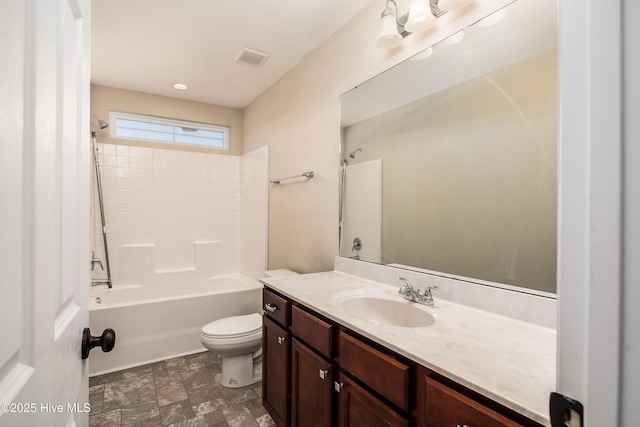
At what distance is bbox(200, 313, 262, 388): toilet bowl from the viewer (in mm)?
2182

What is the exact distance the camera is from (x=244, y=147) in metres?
3.88

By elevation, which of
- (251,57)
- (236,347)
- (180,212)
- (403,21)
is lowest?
(236,347)

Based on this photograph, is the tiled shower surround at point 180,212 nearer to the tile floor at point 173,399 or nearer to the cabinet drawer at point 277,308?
the tile floor at point 173,399

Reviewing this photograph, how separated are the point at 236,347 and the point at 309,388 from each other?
3.20 feet

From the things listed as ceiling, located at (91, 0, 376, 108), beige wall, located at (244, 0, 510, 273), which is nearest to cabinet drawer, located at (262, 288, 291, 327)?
beige wall, located at (244, 0, 510, 273)

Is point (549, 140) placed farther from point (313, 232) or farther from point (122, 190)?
point (122, 190)

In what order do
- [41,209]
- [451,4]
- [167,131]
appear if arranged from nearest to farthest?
1. [41,209]
2. [451,4]
3. [167,131]

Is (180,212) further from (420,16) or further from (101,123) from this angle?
(420,16)

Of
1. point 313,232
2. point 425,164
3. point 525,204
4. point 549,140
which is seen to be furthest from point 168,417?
point 549,140

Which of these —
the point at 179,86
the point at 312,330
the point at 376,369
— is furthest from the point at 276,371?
the point at 179,86

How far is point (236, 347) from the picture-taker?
2.20 metres

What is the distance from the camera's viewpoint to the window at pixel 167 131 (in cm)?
331

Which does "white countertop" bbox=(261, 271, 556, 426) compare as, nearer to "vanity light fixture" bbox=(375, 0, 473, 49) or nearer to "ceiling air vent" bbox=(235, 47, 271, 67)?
"vanity light fixture" bbox=(375, 0, 473, 49)

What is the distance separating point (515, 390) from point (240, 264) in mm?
3473
